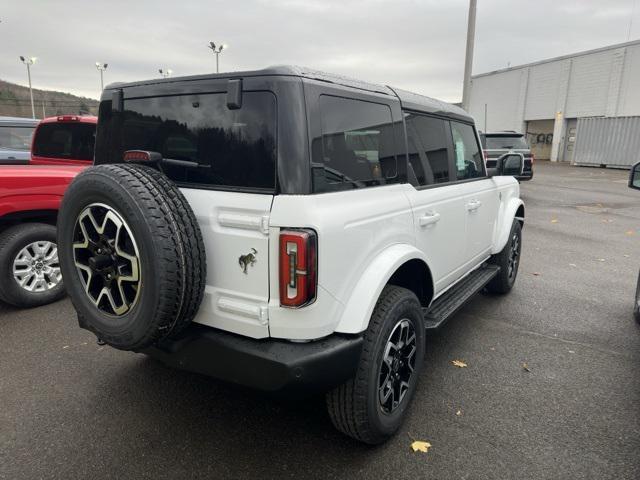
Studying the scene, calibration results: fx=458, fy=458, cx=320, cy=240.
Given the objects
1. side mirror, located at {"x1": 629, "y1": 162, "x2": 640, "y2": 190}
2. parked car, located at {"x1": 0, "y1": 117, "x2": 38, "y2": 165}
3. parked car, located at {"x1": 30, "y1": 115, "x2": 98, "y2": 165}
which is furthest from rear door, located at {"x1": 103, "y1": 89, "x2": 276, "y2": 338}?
parked car, located at {"x1": 0, "y1": 117, "x2": 38, "y2": 165}

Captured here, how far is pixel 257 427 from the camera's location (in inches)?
106

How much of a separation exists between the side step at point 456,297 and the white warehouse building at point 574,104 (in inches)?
926

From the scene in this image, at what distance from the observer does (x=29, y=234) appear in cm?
433

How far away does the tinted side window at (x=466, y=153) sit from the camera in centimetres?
373

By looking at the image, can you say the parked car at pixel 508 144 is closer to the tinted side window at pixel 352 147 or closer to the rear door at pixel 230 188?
the tinted side window at pixel 352 147

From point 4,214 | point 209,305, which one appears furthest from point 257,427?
point 4,214

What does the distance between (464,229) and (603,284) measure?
3.00 metres

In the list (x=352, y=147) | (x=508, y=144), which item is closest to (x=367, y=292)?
(x=352, y=147)

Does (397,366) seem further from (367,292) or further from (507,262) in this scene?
(507,262)

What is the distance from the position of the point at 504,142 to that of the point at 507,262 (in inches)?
383

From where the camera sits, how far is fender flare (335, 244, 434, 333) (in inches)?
86.0

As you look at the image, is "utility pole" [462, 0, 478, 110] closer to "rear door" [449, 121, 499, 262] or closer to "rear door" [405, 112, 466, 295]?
"rear door" [449, 121, 499, 262]

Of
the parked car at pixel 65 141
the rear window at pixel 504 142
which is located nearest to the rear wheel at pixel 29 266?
the parked car at pixel 65 141

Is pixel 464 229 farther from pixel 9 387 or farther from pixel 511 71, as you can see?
pixel 511 71
